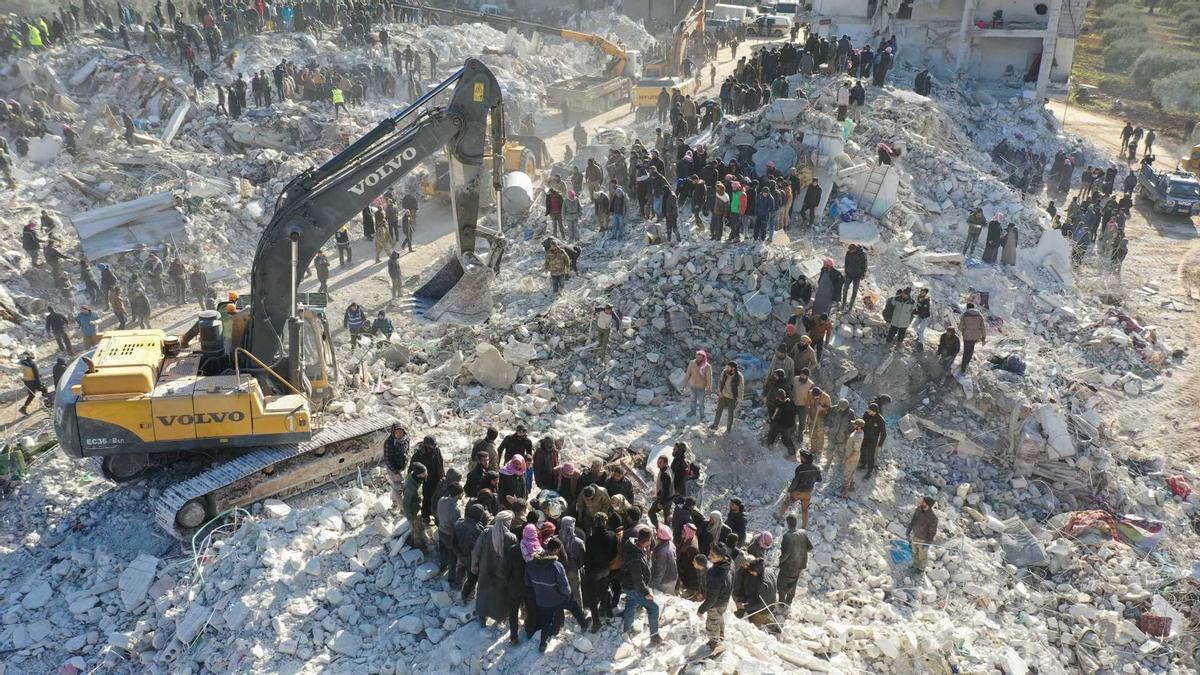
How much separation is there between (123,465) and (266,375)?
6.16ft

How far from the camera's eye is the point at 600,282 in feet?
53.0

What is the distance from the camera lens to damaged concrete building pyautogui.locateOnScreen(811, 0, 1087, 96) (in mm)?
30484

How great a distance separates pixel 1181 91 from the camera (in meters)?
35.4

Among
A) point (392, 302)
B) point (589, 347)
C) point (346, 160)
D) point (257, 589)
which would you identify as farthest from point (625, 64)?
point (257, 589)

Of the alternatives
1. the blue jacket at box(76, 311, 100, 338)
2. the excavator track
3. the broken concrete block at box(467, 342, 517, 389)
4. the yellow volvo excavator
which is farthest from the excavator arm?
the blue jacket at box(76, 311, 100, 338)

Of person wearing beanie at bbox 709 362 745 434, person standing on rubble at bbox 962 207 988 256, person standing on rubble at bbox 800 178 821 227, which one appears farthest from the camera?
person standing on rubble at bbox 962 207 988 256

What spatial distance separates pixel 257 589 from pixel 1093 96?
131 feet

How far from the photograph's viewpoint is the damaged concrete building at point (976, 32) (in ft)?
100

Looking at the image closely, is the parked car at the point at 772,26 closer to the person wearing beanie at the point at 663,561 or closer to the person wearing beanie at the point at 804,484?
the person wearing beanie at the point at 804,484

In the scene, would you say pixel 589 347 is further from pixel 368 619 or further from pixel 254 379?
pixel 368 619

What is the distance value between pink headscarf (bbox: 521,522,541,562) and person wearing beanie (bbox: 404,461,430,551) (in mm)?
1770

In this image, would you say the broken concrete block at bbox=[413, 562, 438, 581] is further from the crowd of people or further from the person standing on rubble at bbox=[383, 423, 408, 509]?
→ the person standing on rubble at bbox=[383, 423, 408, 509]

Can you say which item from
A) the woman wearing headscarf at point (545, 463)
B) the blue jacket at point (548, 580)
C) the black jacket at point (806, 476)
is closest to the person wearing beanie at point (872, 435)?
the black jacket at point (806, 476)

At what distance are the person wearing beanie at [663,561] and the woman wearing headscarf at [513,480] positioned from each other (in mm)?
1685
